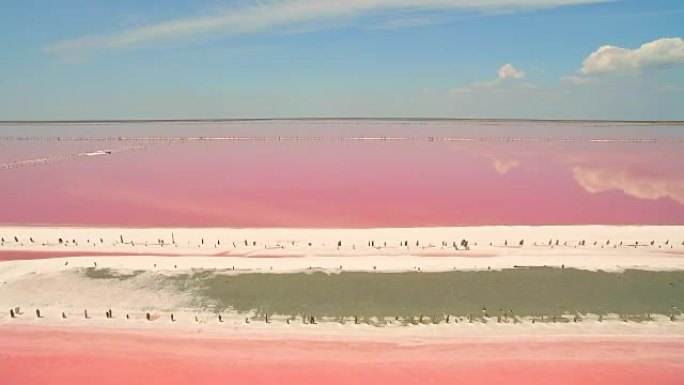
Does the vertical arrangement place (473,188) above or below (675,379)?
above

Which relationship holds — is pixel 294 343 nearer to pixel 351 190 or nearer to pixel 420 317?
pixel 420 317

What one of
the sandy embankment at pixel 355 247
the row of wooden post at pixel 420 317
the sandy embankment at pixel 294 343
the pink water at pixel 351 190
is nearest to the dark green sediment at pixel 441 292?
the row of wooden post at pixel 420 317

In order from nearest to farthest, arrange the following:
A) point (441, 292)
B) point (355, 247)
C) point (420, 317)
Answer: point (420, 317)
point (441, 292)
point (355, 247)

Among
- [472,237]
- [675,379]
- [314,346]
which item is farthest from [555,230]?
[314,346]

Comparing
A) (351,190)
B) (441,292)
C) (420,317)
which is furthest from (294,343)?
(351,190)

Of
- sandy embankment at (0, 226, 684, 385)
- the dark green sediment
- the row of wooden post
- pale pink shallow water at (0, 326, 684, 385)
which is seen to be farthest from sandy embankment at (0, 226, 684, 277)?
pale pink shallow water at (0, 326, 684, 385)

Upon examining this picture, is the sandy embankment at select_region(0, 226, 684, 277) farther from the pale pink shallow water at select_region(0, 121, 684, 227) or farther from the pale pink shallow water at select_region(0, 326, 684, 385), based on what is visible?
the pale pink shallow water at select_region(0, 326, 684, 385)

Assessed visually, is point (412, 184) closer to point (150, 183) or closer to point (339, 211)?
point (339, 211)
